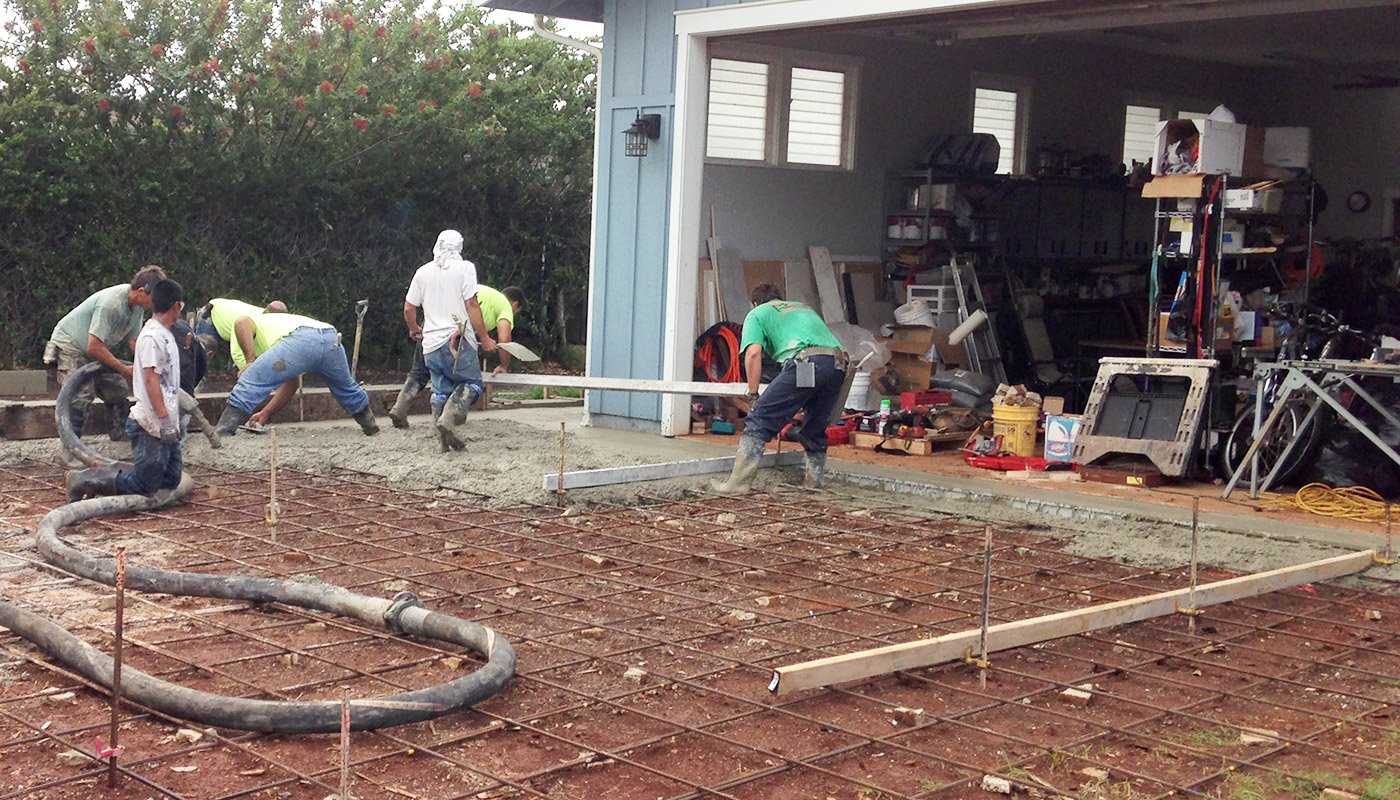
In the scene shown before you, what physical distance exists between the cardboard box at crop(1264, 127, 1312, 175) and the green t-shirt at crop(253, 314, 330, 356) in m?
6.52

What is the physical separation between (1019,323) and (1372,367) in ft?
17.6

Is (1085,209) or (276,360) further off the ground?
(1085,209)

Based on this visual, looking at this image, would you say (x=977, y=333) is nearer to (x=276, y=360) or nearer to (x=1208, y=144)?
(x=1208, y=144)

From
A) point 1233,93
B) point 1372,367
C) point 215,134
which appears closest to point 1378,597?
point 1372,367

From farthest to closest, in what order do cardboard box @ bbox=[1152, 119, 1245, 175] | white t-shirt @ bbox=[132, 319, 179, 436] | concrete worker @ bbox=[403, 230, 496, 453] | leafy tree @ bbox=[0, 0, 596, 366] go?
leafy tree @ bbox=[0, 0, 596, 366] < concrete worker @ bbox=[403, 230, 496, 453] < cardboard box @ bbox=[1152, 119, 1245, 175] < white t-shirt @ bbox=[132, 319, 179, 436]

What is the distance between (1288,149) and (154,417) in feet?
24.2

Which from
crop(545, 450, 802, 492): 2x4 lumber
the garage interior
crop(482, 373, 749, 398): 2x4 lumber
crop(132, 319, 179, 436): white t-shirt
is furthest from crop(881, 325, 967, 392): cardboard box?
crop(132, 319, 179, 436): white t-shirt

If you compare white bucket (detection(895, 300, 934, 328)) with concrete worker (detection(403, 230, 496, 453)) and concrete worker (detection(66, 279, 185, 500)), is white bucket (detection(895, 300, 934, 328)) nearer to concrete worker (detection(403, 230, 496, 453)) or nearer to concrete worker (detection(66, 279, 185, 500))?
concrete worker (detection(403, 230, 496, 453))

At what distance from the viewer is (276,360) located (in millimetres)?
9508

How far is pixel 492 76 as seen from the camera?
14.9 meters

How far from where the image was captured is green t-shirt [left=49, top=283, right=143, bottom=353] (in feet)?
28.1

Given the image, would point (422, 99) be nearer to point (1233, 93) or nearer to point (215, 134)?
point (215, 134)

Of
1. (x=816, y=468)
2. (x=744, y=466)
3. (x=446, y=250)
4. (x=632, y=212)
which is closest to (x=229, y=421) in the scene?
(x=446, y=250)

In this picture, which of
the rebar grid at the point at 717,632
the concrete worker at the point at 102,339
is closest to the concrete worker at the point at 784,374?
the rebar grid at the point at 717,632
